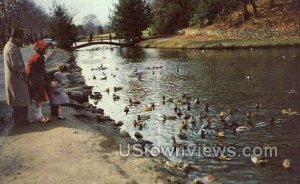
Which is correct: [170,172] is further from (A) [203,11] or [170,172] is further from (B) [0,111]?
(A) [203,11]

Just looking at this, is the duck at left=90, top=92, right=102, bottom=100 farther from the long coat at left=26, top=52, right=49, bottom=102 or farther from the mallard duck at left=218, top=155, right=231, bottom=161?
the mallard duck at left=218, top=155, right=231, bottom=161

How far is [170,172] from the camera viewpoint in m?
13.4

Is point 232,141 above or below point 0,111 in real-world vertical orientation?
below

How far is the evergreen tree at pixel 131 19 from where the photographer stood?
8794 centimetres

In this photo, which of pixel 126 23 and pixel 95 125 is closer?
pixel 95 125

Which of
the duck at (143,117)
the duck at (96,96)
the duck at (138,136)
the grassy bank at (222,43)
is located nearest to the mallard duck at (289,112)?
the duck at (143,117)

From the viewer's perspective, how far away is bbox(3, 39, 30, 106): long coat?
15.5m

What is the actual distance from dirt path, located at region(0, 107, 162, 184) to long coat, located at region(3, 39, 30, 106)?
1099 mm

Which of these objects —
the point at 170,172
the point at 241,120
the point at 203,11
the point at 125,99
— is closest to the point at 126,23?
the point at 203,11

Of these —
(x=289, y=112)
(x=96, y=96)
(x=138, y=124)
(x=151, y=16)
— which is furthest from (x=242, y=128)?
(x=151, y=16)

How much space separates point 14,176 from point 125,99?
17.1 metres

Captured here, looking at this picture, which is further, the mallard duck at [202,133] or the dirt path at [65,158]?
the mallard duck at [202,133]

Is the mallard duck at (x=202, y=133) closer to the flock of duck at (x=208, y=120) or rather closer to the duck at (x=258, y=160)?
the flock of duck at (x=208, y=120)

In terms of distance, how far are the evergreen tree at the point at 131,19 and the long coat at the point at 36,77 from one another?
71662 millimetres
